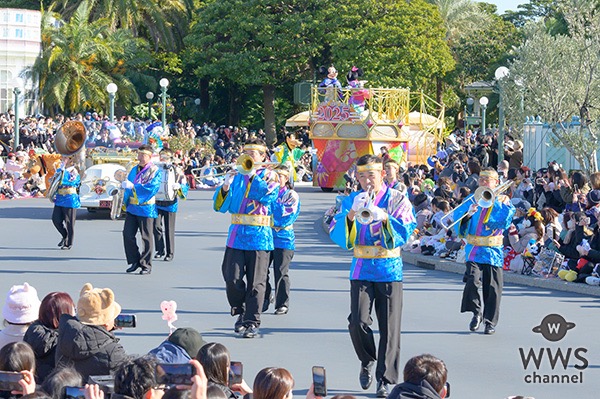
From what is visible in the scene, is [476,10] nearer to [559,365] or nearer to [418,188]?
[418,188]

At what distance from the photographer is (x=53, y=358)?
27.5 ft

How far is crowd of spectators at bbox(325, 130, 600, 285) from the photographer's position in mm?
15844

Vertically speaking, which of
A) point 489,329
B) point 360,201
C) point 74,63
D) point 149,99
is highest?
point 74,63

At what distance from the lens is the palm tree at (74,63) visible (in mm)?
49438

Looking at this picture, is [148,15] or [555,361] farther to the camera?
[148,15]

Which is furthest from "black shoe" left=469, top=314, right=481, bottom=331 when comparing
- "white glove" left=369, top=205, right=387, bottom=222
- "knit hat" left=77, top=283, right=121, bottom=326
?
"knit hat" left=77, top=283, right=121, bottom=326

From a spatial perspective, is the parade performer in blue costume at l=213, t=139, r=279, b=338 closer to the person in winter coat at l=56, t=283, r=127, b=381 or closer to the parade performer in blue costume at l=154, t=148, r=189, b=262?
the person in winter coat at l=56, t=283, r=127, b=381

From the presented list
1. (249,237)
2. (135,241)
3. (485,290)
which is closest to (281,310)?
(249,237)

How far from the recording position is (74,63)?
49875mm

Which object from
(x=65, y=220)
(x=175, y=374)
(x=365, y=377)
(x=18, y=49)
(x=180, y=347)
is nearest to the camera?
(x=175, y=374)

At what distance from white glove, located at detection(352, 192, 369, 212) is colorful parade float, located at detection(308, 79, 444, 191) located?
902 inches

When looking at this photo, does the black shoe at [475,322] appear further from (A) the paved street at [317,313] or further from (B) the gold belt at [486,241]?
(B) the gold belt at [486,241]

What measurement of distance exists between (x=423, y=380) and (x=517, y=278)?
982 cm

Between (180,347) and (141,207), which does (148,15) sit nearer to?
(141,207)
